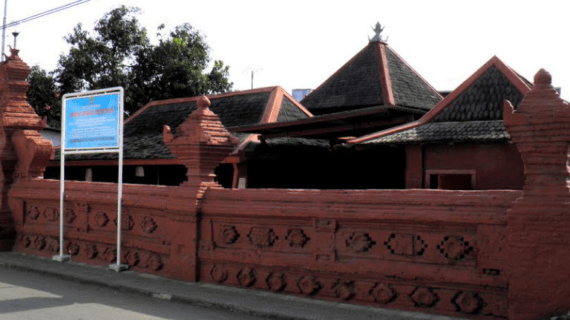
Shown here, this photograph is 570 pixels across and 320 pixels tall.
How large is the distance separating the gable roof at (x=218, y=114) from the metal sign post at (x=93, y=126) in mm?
5799

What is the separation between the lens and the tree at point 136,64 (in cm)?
2722

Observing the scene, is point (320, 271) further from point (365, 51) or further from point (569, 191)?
point (365, 51)

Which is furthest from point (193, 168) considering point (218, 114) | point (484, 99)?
point (218, 114)

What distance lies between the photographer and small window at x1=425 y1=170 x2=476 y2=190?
1211cm

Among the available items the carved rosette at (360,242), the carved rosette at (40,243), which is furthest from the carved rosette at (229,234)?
the carved rosette at (40,243)

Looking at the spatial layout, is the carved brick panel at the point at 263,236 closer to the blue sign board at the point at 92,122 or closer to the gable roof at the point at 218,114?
the blue sign board at the point at 92,122

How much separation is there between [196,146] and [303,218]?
6.48 ft

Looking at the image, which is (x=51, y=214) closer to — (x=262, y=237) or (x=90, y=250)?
(x=90, y=250)

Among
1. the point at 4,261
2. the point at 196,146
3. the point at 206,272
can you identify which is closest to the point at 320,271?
the point at 206,272

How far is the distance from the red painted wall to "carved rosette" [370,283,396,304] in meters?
5.84

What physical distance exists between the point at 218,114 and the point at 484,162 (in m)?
8.99

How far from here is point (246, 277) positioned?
758 cm

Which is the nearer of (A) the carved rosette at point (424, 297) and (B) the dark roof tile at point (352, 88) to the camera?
(A) the carved rosette at point (424, 297)

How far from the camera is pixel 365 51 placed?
19109 mm
